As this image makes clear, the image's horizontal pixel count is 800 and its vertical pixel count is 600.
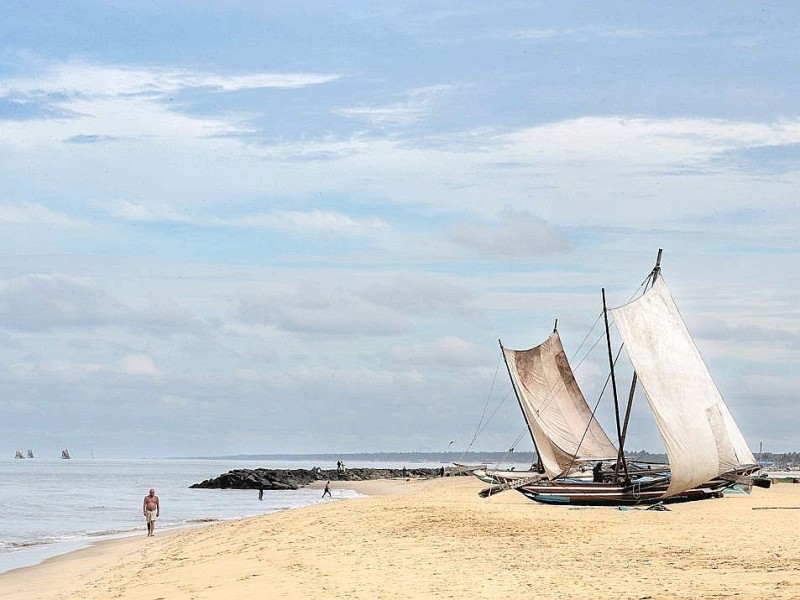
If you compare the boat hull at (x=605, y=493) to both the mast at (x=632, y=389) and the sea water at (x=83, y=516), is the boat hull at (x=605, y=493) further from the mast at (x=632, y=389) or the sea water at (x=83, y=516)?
the sea water at (x=83, y=516)

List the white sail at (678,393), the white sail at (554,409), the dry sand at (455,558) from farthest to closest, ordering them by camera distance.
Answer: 1. the white sail at (554,409)
2. the white sail at (678,393)
3. the dry sand at (455,558)

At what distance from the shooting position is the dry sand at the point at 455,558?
1852cm

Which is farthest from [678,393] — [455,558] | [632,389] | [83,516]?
[83,516]

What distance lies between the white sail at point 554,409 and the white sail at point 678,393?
33.3 ft

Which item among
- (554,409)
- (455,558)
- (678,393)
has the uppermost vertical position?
(554,409)

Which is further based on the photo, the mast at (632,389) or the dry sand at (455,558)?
the mast at (632,389)

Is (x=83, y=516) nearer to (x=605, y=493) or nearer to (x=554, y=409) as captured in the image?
(x=554, y=409)

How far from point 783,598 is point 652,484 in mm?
26025

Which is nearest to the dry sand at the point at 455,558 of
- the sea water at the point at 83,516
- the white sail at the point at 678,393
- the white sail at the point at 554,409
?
the white sail at the point at 678,393

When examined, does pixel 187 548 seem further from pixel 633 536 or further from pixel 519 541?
pixel 633 536

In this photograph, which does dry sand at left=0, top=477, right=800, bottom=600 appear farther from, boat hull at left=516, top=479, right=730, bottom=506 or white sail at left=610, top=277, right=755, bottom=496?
white sail at left=610, top=277, right=755, bottom=496

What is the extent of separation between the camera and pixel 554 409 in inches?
2298

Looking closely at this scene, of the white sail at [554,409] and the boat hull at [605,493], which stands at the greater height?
the white sail at [554,409]

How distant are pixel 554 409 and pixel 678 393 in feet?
53.5
